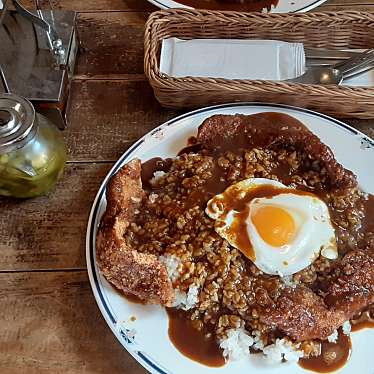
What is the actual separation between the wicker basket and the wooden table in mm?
186

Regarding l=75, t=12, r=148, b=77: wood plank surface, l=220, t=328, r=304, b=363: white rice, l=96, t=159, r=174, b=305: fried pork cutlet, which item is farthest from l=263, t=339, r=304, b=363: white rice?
l=75, t=12, r=148, b=77: wood plank surface

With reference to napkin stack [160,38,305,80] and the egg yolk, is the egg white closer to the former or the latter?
the egg yolk

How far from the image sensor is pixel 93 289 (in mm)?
2016

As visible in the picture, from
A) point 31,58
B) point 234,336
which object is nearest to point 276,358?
point 234,336

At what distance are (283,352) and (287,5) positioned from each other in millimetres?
1658

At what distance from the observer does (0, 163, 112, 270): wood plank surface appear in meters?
2.21

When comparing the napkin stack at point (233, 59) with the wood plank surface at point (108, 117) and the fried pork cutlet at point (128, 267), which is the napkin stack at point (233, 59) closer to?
the wood plank surface at point (108, 117)

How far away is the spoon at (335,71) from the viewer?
2420 mm

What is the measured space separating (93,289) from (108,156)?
26.0 inches

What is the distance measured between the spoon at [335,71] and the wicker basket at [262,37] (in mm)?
101

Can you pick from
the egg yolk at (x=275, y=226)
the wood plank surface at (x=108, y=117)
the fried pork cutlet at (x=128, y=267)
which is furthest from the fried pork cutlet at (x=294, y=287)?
the wood plank surface at (x=108, y=117)

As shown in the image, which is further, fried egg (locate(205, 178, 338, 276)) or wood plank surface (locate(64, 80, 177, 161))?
wood plank surface (locate(64, 80, 177, 161))

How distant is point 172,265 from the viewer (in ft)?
6.51

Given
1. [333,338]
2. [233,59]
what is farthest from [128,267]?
[233,59]
